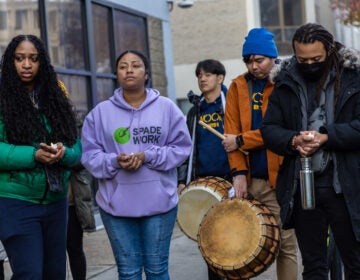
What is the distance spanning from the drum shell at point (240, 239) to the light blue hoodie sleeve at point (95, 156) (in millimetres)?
907

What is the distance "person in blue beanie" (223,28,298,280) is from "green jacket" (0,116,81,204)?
5.45ft

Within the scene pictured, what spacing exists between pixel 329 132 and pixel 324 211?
1.59 feet

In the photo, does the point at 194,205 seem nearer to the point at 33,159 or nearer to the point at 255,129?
the point at 255,129

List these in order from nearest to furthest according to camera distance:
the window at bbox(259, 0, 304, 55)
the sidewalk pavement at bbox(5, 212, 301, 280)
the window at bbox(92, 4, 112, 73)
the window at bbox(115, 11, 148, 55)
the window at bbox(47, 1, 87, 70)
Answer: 1. the sidewalk pavement at bbox(5, 212, 301, 280)
2. the window at bbox(47, 1, 87, 70)
3. the window at bbox(92, 4, 112, 73)
4. the window at bbox(115, 11, 148, 55)
5. the window at bbox(259, 0, 304, 55)

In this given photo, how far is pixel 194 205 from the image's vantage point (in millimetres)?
6766

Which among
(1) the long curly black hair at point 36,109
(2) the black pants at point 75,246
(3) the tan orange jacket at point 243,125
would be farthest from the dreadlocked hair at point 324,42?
(2) the black pants at point 75,246

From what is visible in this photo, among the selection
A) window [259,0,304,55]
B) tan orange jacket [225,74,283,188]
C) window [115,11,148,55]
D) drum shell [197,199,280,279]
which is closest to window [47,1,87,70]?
window [115,11,148,55]

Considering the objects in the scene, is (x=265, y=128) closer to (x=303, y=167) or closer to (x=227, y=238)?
(x=303, y=167)

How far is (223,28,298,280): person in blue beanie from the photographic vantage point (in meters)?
5.99

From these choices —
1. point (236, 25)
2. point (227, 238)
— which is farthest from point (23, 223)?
point (236, 25)

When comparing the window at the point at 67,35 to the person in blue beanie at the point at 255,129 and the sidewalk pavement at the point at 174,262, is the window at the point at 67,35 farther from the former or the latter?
the person in blue beanie at the point at 255,129

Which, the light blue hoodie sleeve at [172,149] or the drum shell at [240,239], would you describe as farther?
the drum shell at [240,239]

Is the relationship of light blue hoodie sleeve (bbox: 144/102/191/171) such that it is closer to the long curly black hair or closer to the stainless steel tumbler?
the long curly black hair

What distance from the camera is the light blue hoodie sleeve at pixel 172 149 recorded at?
17.1 ft
